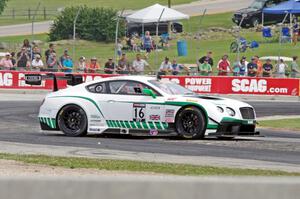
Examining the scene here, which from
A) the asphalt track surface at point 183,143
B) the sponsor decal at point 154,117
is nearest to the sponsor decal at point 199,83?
the asphalt track surface at point 183,143

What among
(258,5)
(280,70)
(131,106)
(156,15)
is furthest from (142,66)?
(258,5)

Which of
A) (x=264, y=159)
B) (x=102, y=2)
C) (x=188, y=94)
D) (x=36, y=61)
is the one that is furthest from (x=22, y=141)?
(x=102, y=2)

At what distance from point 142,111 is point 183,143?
1263 millimetres

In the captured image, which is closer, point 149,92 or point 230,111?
point 230,111

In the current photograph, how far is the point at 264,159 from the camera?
1441 centimetres

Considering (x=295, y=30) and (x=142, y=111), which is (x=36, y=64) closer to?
(x=295, y=30)

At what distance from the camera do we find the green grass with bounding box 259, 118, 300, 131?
70.2 feet

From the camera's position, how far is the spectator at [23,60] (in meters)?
32.3

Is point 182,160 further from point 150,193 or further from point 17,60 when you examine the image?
point 17,60

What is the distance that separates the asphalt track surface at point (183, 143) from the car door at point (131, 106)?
0.36 metres

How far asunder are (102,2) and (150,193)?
66.4 m

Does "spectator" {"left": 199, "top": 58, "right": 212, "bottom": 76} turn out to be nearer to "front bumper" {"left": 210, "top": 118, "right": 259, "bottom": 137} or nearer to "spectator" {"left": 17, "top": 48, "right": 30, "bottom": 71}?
"spectator" {"left": 17, "top": 48, "right": 30, "bottom": 71}

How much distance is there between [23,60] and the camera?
32.4 meters

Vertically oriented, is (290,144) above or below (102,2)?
below
